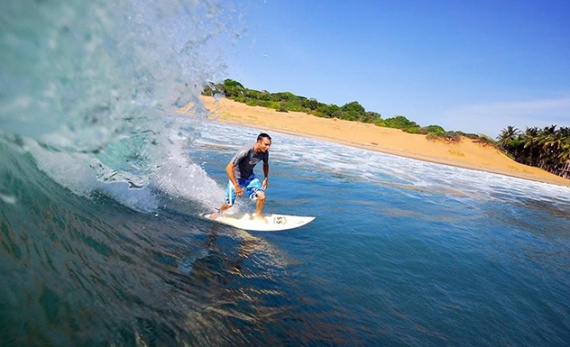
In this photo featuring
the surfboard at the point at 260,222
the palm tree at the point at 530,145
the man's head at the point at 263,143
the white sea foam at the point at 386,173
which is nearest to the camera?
the man's head at the point at 263,143

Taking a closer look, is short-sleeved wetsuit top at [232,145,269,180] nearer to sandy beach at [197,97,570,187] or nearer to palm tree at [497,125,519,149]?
sandy beach at [197,97,570,187]

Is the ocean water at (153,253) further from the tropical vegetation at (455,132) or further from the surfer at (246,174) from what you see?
the tropical vegetation at (455,132)

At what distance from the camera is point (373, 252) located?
562 centimetres

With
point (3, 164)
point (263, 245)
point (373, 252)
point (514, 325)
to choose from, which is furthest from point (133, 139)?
point (514, 325)

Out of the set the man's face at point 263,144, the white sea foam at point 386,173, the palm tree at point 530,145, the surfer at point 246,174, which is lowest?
the white sea foam at point 386,173

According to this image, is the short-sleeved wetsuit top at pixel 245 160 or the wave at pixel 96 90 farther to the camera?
the short-sleeved wetsuit top at pixel 245 160

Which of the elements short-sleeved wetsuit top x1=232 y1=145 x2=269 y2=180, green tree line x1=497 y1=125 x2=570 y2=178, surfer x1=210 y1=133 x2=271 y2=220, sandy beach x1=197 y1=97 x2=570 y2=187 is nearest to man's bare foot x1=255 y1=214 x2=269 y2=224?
surfer x1=210 y1=133 x2=271 y2=220

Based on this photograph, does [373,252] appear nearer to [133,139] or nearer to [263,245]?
[263,245]

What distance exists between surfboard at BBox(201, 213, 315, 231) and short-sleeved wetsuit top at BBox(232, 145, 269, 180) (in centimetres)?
75

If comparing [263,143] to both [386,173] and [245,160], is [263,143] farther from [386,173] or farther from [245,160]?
[386,173]

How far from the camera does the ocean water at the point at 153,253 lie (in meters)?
2.71

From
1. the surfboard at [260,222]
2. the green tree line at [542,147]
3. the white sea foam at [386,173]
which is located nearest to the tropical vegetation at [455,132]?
the green tree line at [542,147]

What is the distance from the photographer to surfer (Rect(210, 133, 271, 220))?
586 cm

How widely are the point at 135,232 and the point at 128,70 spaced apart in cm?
206
